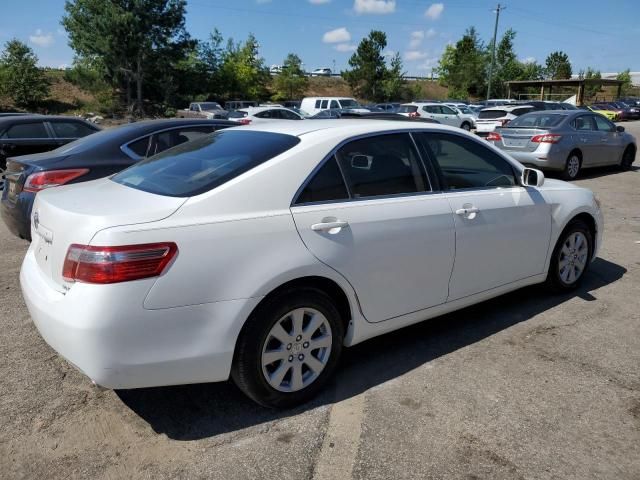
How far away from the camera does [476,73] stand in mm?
63156

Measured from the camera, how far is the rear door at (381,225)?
3.12 metres

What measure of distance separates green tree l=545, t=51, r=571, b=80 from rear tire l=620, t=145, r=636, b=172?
71.1 meters

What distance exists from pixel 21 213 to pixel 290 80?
177 feet

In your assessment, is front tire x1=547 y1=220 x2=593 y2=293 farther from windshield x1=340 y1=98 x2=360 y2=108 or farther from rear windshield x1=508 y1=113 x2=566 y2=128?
windshield x1=340 y1=98 x2=360 y2=108

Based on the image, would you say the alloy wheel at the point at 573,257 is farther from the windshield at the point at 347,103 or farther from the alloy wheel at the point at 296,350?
the windshield at the point at 347,103

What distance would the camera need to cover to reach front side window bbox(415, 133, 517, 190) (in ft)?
12.8

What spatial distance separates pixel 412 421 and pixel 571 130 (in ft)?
35.4

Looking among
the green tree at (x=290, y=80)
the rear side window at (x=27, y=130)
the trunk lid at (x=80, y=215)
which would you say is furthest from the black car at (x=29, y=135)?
the green tree at (x=290, y=80)

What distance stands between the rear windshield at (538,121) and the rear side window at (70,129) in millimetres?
9104

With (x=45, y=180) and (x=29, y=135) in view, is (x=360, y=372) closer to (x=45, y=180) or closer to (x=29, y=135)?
(x=45, y=180)

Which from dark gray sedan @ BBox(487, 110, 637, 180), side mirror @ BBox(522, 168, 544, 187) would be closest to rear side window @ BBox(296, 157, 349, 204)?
side mirror @ BBox(522, 168, 544, 187)

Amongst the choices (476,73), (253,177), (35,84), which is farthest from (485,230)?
(476,73)

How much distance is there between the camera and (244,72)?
55.8 meters

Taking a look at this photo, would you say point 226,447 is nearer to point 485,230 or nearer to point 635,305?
point 485,230
